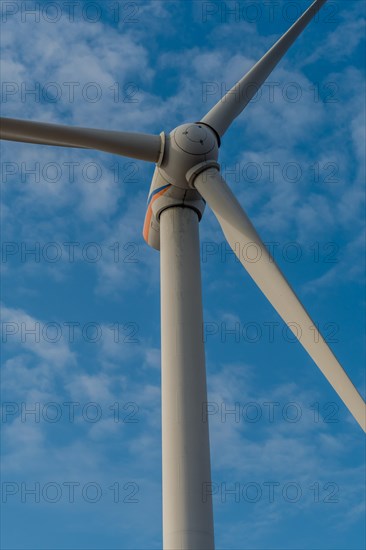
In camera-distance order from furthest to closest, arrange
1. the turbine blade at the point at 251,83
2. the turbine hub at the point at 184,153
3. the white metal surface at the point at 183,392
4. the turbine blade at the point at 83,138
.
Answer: the turbine blade at the point at 251,83, the turbine hub at the point at 184,153, the turbine blade at the point at 83,138, the white metal surface at the point at 183,392

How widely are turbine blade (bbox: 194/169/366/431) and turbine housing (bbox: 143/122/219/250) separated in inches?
13.5

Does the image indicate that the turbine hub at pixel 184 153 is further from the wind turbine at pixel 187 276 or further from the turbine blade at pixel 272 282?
the turbine blade at pixel 272 282

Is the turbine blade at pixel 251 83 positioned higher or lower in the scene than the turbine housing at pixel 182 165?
higher

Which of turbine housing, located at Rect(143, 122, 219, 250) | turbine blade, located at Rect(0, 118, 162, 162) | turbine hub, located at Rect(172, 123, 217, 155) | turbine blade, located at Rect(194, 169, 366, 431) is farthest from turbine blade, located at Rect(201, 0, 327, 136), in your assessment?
turbine blade, located at Rect(194, 169, 366, 431)

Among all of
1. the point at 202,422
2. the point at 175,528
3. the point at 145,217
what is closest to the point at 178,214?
the point at 145,217

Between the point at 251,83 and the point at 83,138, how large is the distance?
554cm

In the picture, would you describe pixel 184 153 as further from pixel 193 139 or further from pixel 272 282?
pixel 272 282

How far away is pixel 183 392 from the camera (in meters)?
14.5

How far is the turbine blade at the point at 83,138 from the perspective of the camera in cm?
1507

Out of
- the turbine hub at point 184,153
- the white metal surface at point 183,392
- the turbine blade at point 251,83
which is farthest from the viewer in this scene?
the turbine blade at point 251,83

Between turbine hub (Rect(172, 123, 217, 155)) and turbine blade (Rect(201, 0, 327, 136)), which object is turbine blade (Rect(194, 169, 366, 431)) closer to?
turbine hub (Rect(172, 123, 217, 155))

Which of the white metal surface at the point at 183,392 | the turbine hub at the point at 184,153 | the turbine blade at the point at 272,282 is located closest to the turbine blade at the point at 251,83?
Answer: the turbine hub at the point at 184,153

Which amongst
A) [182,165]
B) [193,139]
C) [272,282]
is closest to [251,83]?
[193,139]

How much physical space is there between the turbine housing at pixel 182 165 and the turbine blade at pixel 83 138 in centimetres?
37
